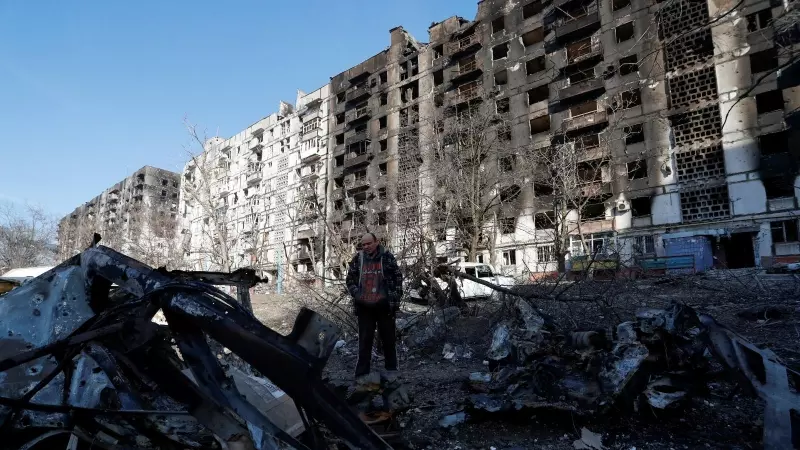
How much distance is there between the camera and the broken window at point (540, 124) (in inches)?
1116

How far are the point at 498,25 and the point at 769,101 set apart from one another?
Answer: 17492mm

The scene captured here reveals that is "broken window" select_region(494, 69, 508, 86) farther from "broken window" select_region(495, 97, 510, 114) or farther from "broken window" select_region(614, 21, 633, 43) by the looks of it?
"broken window" select_region(614, 21, 633, 43)

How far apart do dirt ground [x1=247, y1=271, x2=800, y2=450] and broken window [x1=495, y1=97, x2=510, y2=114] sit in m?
23.6

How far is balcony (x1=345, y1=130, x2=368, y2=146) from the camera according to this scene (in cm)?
3800

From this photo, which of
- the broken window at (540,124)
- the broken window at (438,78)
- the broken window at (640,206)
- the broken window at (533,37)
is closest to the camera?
the broken window at (640,206)

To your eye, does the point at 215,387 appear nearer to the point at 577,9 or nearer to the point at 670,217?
the point at 670,217

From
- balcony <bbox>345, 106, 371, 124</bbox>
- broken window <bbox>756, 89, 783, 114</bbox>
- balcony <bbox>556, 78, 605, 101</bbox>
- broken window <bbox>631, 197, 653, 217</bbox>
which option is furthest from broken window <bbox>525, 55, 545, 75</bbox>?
balcony <bbox>345, 106, 371, 124</bbox>

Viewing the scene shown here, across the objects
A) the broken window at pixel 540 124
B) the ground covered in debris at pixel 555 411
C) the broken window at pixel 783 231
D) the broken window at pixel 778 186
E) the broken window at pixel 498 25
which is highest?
the broken window at pixel 498 25

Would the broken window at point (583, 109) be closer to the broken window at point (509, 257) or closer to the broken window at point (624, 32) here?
the broken window at point (624, 32)

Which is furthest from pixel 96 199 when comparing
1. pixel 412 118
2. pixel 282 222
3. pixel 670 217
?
pixel 670 217

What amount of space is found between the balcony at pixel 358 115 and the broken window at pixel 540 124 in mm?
15564

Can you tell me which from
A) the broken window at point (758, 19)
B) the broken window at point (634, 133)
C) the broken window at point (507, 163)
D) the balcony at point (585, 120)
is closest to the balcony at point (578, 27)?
the balcony at point (585, 120)

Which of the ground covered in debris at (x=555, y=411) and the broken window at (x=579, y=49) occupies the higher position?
the broken window at (x=579, y=49)

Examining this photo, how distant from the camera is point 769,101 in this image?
21719 mm
